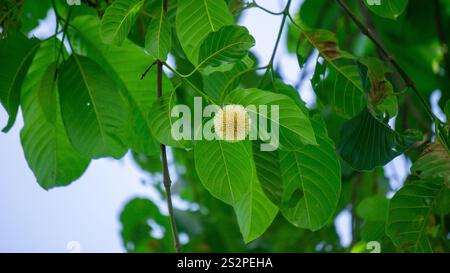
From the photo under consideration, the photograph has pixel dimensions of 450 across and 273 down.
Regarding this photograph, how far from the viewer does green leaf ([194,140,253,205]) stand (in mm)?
1208

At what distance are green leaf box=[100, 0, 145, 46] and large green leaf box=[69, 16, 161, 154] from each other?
337 millimetres

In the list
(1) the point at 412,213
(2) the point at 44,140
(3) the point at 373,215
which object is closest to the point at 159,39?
(2) the point at 44,140

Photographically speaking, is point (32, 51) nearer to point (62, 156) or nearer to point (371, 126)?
point (62, 156)

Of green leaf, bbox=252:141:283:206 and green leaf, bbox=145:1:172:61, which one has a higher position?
green leaf, bbox=145:1:172:61

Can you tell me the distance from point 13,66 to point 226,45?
41 cm

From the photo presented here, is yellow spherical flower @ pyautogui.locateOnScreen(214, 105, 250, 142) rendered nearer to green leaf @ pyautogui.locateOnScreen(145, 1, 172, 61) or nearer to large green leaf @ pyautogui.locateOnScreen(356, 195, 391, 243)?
green leaf @ pyautogui.locateOnScreen(145, 1, 172, 61)

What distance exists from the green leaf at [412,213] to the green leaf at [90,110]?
1.62 ft

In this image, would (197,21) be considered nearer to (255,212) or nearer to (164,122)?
(164,122)

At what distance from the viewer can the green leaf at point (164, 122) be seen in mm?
1193

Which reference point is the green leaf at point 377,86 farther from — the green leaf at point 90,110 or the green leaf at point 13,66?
the green leaf at point 13,66

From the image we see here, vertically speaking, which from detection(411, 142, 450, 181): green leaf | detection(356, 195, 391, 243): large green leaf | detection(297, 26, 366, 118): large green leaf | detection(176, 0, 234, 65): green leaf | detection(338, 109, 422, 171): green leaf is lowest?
detection(356, 195, 391, 243): large green leaf

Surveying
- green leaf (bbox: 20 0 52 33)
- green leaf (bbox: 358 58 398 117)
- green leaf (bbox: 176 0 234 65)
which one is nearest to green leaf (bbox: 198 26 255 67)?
green leaf (bbox: 176 0 234 65)

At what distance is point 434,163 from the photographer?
1.34 metres

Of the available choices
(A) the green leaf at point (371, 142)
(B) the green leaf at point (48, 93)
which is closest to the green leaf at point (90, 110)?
(B) the green leaf at point (48, 93)
